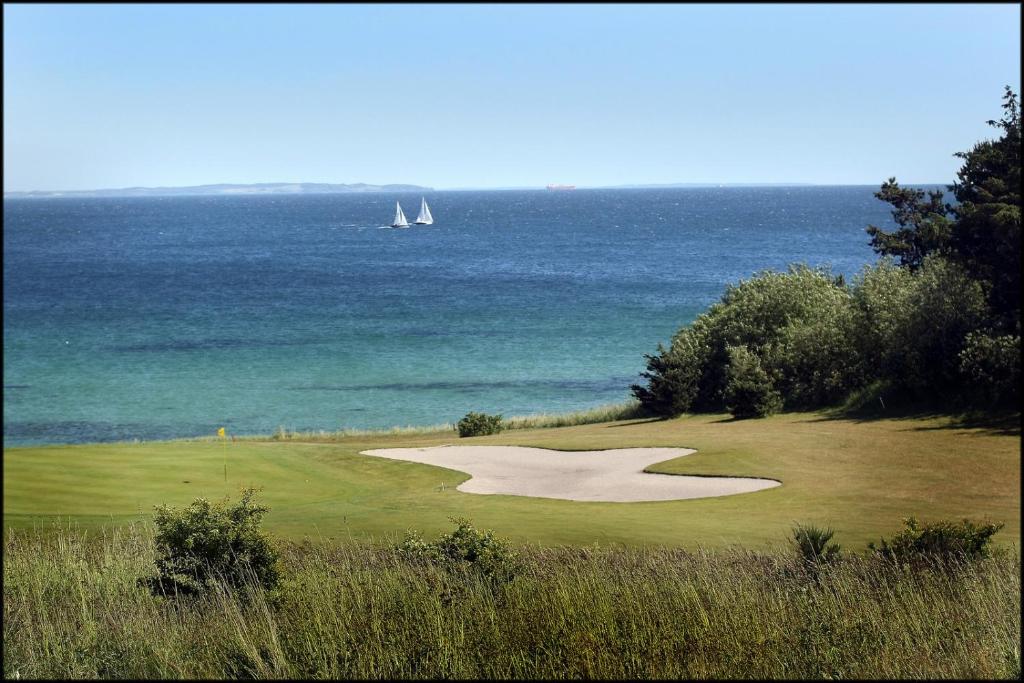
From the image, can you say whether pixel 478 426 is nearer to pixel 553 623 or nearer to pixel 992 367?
pixel 992 367

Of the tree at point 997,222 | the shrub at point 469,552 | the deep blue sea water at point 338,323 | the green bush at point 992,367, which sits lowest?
the deep blue sea water at point 338,323

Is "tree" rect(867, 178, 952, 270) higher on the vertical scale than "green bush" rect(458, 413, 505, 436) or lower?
higher

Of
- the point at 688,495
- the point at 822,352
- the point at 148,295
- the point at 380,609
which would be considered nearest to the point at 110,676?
the point at 380,609

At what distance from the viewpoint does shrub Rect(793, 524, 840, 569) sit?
23.9ft

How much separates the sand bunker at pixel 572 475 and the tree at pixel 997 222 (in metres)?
3.31

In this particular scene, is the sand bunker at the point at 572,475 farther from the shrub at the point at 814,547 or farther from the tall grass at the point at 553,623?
the tall grass at the point at 553,623

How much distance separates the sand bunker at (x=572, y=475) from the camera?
33.8 feet

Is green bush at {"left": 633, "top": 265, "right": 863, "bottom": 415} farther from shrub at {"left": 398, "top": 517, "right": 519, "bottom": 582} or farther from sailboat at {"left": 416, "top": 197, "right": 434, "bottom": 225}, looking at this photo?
sailboat at {"left": 416, "top": 197, "right": 434, "bottom": 225}

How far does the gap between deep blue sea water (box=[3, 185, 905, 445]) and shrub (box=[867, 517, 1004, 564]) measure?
59.5 ft

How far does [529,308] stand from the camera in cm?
4469

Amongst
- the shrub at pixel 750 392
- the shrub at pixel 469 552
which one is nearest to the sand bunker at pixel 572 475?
the shrub at pixel 469 552

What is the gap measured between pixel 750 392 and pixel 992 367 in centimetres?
695

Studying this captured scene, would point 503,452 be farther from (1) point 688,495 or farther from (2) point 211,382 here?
(2) point 211,382

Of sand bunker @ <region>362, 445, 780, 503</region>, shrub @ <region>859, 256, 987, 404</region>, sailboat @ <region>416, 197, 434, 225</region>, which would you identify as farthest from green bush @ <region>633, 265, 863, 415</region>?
sailboat @ <region>416, 197, 434, 225</region>
